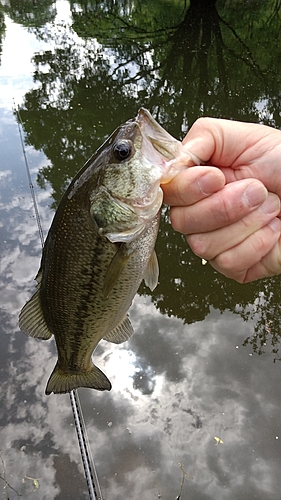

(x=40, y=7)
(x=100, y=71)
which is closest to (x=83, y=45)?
(x=100, y=71)

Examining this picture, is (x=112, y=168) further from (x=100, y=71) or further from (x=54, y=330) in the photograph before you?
(x=100, y=71)

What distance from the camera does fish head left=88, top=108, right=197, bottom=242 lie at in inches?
63.8

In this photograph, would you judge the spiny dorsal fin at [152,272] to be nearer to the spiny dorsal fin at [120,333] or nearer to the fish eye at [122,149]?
the spiny dorsal fin at [120,333]

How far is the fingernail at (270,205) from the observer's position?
1748mm

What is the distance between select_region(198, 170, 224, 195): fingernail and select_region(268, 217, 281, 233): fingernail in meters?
0.34

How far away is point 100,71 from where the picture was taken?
1224 centimetres

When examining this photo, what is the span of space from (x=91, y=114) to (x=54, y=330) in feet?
27.0

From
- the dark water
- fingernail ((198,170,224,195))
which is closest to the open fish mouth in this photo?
fingernail ((198,170,224,195))

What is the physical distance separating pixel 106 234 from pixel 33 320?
675mm

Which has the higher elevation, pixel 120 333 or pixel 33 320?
pixel 33 320

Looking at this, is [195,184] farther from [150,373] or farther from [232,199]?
[150,373]

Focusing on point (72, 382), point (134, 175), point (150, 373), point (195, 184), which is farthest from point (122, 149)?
point (150, 373)

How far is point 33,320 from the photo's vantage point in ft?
6.72

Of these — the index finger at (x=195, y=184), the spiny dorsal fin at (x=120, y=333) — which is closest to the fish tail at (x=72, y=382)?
the spiny dorsal fin at (x=120, y=333)
